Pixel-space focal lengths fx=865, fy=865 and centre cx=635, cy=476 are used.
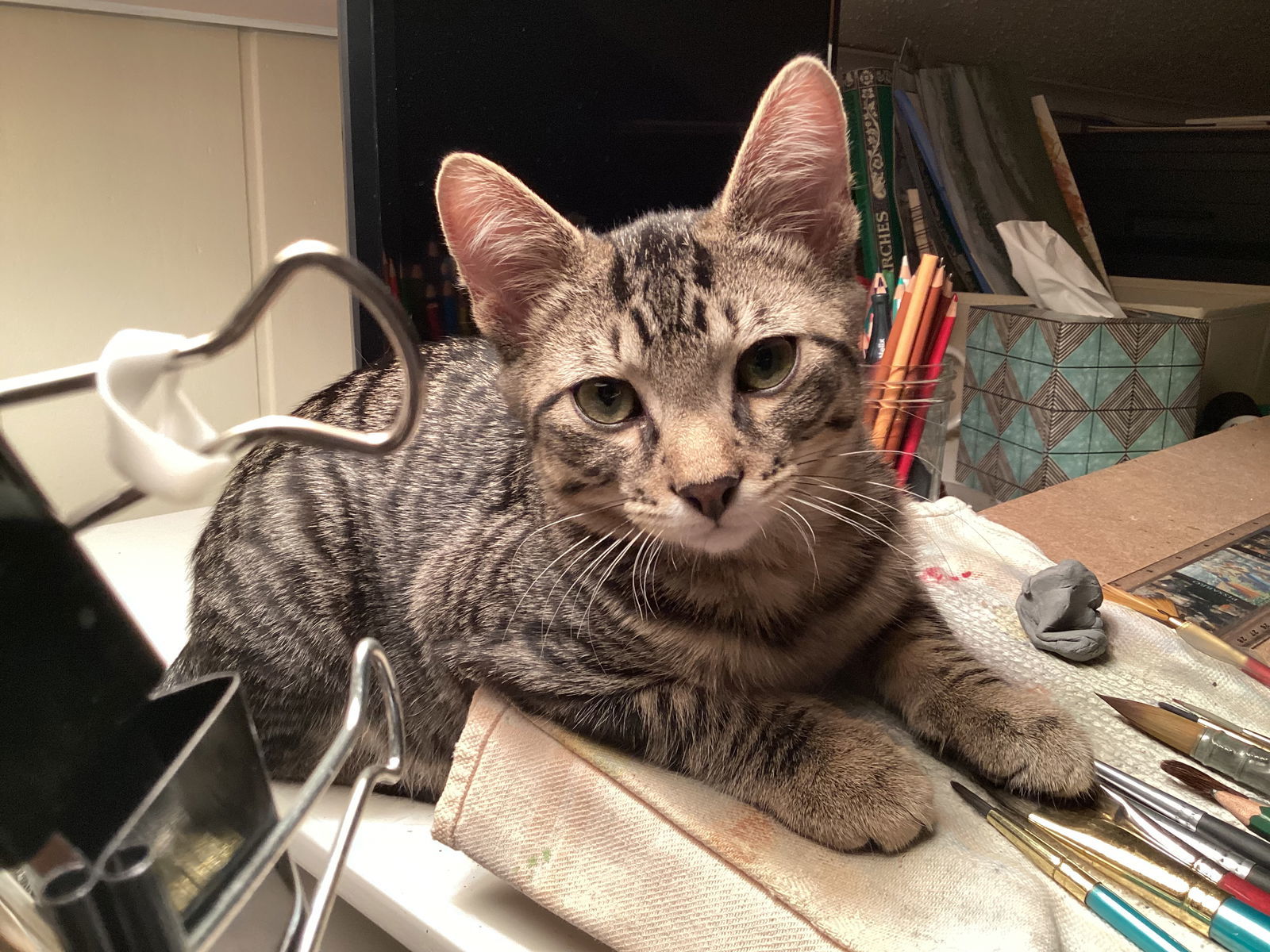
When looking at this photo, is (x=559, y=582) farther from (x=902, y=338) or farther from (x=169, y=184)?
(x=902, y=338)

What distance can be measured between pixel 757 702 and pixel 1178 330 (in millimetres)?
1055

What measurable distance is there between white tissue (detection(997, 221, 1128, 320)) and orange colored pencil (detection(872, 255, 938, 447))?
0.41m

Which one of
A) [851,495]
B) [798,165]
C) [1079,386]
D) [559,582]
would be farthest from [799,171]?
[1079,386]

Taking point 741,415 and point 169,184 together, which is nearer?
point 741,415

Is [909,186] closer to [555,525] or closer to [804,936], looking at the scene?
[555,525]

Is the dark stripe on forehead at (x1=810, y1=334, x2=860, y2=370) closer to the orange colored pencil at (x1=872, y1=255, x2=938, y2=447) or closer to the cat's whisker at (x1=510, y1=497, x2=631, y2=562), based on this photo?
the cat's whisker at (x1=510, y1=497, x2=631, y2=562)

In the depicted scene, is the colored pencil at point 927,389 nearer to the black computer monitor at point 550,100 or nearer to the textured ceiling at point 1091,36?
the black computer monitor at point 550,100

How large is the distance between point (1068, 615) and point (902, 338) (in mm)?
471

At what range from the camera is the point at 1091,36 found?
5.19 feet

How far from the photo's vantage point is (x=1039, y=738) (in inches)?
21.7

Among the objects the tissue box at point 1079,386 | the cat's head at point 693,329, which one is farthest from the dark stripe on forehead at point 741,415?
the tissue box at point 1079,386

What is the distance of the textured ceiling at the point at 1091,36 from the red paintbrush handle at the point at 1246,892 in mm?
1314

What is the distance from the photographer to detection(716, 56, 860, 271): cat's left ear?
561 mm

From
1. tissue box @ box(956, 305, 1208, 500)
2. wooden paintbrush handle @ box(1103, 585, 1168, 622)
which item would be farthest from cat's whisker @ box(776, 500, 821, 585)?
tissue box @ box(956, 305, 1208, 500)
